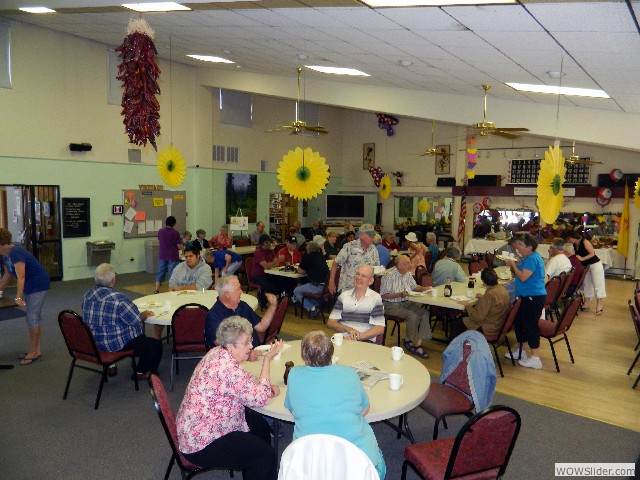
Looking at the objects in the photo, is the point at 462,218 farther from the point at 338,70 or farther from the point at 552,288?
the point at 552,288

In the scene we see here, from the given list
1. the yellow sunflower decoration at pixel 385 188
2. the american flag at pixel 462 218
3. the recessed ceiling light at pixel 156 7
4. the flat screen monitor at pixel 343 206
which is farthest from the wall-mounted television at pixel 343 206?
the recessed ceiling light at pixel 156 7

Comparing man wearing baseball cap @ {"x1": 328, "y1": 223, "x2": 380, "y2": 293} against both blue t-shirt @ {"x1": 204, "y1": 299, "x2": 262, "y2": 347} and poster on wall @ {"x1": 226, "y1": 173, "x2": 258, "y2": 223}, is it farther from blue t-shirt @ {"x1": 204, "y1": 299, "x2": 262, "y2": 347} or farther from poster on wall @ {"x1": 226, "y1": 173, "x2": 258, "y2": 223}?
poster on wall @ {"x1": 226, "y1": 173, "x2": 258, "y2": 223}

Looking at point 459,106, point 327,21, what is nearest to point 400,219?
point 459,106

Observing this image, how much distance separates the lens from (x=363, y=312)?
16.2ft

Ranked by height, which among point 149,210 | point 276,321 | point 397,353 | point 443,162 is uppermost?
point 443,162

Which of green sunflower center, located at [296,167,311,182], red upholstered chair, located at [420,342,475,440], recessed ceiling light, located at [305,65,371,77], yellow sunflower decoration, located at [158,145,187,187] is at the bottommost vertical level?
red upholstered chair, located at [420,342,475,440]

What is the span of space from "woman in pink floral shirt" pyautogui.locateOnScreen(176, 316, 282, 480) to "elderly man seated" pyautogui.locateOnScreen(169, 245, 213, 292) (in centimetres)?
366

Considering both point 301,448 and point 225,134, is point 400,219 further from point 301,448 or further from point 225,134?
point 301,448

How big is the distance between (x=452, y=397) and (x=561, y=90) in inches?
219

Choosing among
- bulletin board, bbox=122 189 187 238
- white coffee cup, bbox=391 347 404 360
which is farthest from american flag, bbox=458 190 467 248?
white coffee cup, bbox=391 347 404 360

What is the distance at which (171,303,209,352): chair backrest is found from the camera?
16.2 ft

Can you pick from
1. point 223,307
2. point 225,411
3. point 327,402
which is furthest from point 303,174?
point 327,402

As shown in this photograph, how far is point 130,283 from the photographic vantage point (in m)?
11.2

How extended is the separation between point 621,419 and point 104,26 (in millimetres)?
9900
